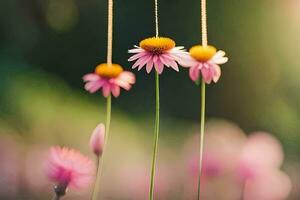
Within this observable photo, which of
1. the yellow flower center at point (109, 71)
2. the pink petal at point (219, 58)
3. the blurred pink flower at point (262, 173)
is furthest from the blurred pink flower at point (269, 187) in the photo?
the yellow flower center at point (109, 71)

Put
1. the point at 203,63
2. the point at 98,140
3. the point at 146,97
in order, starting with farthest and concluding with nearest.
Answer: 1. the point at 146,97
2. the point at 98,140
3. the point at 203,63

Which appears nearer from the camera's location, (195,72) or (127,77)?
(195,72)

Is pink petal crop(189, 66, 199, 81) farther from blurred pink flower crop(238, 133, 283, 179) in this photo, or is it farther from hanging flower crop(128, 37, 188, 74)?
blurred pink flower crop(238, 133, 283, 179)

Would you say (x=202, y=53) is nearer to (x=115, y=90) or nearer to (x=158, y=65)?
(x=158, y=65)

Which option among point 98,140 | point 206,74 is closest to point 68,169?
Answer: point 98,140

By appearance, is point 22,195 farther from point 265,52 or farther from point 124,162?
point 265,52

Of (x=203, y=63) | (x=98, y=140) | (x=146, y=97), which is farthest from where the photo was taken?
(x=146, y=97)
